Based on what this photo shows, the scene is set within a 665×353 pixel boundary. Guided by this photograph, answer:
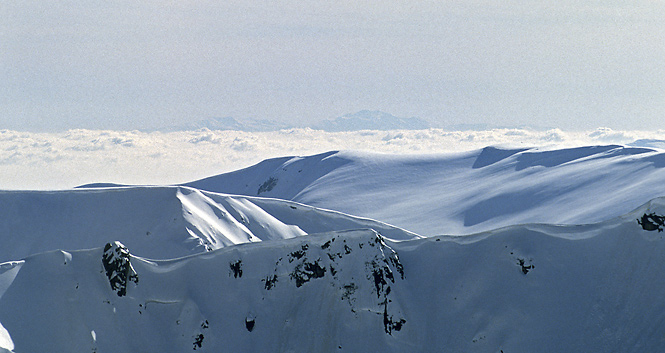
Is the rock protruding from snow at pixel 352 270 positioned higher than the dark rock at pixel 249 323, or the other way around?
the rock protruding from snow at pixel 352 270

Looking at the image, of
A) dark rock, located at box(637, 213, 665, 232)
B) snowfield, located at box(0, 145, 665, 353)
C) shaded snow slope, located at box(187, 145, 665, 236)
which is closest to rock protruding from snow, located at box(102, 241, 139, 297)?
snowfield, located at box(0, 145, 665, 353)

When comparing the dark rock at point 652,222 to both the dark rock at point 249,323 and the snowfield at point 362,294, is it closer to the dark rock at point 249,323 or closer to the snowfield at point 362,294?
the snowfield at point 362,294

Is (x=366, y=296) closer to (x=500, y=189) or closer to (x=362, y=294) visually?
(x=362, y=294)

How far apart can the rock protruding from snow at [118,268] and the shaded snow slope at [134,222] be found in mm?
19251

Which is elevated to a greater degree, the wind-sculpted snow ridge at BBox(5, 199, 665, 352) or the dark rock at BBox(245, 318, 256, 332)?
the wind-sculpted snow ridge at BBox(5, 199, 665, 352)

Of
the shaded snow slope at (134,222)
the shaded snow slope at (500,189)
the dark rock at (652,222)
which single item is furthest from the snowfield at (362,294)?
the shaded snow slope at (500,189)

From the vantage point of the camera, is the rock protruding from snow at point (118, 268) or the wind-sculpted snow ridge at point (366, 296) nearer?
the wind-sculpted snow ridge at point (366, 296)

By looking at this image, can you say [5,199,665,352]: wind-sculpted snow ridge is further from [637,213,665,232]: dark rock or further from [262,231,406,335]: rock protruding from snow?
[637,213,665,232]: dark rock

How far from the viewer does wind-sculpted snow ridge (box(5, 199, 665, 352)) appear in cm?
5938

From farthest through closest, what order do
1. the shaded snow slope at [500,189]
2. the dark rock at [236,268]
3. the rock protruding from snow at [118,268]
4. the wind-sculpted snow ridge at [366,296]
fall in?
the shaded snow slope at [500,189], the dark rock at [236,268], the rock protruding from snow at [118,268], the wind-sculpted snow ridge at [366,296]

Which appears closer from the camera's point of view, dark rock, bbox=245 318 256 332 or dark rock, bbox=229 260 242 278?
dark rock, bbox=245 318 256 332

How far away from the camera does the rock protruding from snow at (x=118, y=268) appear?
6362 centimetres

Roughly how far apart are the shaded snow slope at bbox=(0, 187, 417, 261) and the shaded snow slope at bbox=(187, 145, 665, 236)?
51.1 m

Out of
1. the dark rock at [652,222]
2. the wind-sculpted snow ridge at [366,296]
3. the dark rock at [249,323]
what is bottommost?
the dark rock at [249,323]
